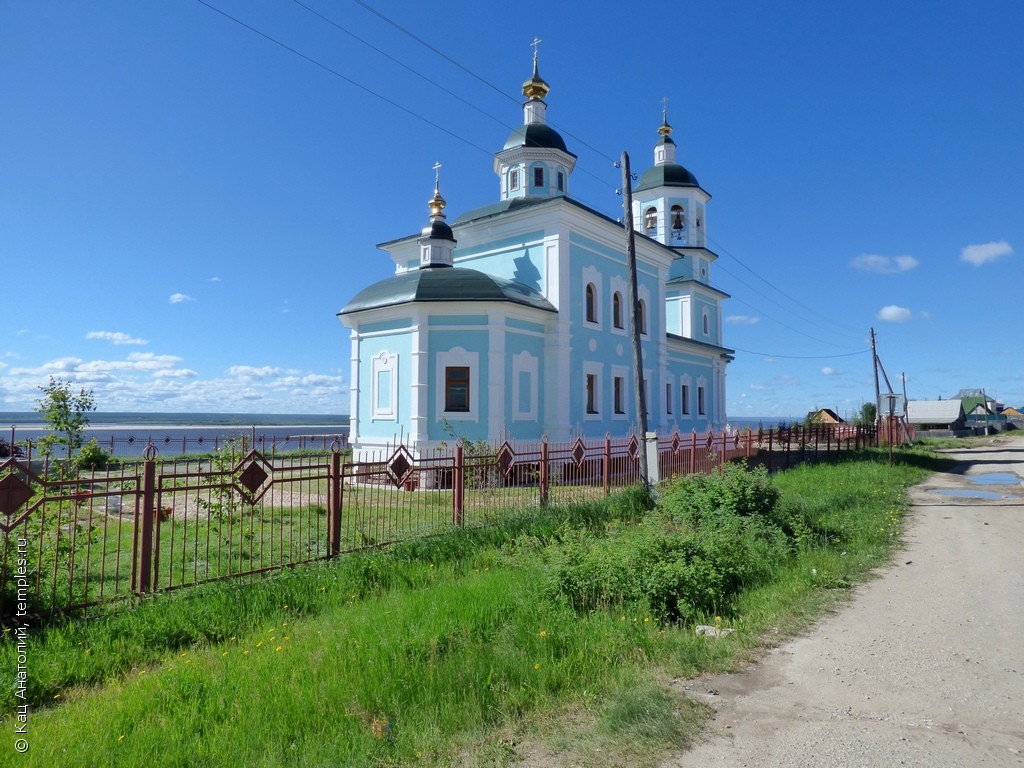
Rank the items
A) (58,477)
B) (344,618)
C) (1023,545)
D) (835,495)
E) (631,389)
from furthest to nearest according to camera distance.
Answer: (631,389) < (835,495) < (1023,545) < (58,477) < (344,618)

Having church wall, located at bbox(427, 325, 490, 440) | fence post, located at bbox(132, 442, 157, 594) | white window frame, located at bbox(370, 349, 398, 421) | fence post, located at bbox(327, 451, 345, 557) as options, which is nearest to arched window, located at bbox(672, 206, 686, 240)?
church wall, located at bbox(427, 325, 490, 440)

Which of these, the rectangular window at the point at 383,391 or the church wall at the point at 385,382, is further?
the rectangular window at the point at 383,391

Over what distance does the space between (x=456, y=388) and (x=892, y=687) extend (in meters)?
13.4

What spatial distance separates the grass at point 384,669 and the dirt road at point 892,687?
259 mm

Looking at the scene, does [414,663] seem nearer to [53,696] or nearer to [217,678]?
[217,678]

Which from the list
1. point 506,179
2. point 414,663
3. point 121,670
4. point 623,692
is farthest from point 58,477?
point 506,179

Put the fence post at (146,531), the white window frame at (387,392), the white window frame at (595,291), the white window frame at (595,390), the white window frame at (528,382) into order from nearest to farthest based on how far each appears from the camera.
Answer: the fence post at (146,531) < the white window frame at (387,392) < the white window frame at (528,382) < the white window frame at (595,390) < the white window frame at (595,291)

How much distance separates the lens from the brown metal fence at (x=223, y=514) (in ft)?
17.5

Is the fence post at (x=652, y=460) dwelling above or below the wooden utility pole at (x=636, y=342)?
below

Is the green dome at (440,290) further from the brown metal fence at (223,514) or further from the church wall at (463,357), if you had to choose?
the brown metal fence at (223,514)

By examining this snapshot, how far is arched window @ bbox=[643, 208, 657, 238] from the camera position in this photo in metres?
30.0

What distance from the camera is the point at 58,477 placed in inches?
281

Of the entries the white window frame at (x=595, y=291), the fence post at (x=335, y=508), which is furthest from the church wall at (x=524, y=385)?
the fence post at (x=335, y=508)

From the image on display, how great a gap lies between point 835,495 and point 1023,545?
141 inches
